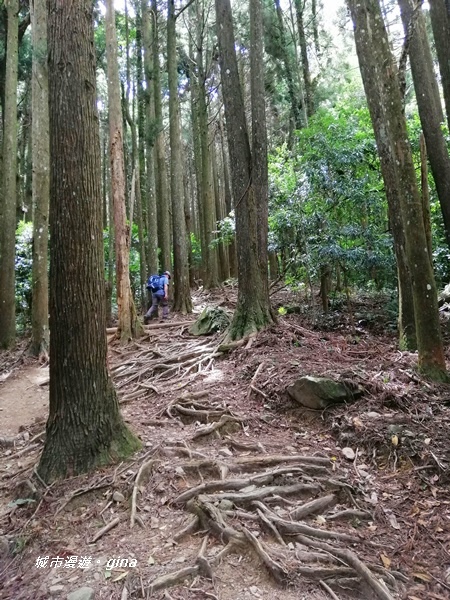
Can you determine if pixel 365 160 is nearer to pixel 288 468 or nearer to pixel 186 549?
pixel 288 468

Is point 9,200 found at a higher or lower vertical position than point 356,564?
higher

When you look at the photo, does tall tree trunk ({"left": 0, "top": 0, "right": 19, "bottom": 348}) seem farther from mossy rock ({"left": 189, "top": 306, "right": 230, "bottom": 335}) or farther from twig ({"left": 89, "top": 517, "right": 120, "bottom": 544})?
twig ({"left": 89, "top": 517, "right": 120, "bottom": 544})

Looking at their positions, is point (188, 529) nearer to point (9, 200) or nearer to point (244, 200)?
point (244, 200)

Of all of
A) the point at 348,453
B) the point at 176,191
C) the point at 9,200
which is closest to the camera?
the point at 348,453

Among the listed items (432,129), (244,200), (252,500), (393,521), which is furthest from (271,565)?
(432,129)

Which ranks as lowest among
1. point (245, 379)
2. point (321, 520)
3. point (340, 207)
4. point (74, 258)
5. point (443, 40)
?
point (321, 520)

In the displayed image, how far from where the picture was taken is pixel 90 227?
400 centimetres

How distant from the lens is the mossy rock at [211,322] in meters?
9.04

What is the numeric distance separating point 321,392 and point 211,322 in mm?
4400

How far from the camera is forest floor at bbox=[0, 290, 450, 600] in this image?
2.69 m

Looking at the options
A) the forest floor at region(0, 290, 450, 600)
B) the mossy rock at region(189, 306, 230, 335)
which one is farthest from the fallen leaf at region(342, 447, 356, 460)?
the mossy rock at region(189, 306, 230, 335)

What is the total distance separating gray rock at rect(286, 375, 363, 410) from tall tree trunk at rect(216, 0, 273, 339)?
2.48 m

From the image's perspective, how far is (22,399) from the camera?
7375 mm

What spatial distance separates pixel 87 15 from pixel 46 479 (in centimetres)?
→ 435
